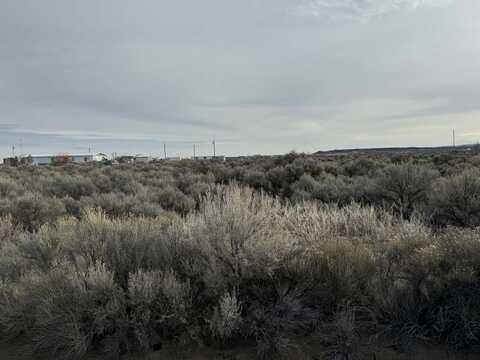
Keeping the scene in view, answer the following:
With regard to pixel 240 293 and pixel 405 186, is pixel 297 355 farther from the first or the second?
pixel 405 186

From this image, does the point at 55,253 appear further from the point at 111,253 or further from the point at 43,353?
the point at 43,353

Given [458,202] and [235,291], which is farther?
[458,202]

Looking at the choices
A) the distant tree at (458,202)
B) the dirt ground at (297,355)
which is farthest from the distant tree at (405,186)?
the dirt ground at (297,355)

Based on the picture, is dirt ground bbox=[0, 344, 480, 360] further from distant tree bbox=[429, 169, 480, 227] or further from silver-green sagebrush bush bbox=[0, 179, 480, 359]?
distant tree bbox=[429, 169, 480, 227]

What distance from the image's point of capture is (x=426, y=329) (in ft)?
12.6

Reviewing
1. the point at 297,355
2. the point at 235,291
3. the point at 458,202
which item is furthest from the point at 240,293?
Answer: the point at 458,202

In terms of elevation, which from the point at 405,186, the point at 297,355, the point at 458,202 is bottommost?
the point at 297,355

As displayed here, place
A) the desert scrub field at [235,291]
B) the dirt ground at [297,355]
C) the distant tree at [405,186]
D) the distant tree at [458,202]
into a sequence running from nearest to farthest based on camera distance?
1. the dirt ground at [297,355]
2. the desert scrub field at [235,291]
3. the distant tree at [458,202]
4. the distant tree at [405,186]

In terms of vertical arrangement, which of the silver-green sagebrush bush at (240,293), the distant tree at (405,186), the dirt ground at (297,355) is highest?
the distant tree at (405,186)

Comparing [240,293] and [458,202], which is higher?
[458,202]

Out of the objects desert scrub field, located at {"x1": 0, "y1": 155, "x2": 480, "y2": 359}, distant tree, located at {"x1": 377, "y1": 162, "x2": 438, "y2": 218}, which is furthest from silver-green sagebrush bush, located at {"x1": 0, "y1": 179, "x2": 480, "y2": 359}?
distant tree, located at {"x1": 377, "y1": 162, "x2": 438, "y2": 218}

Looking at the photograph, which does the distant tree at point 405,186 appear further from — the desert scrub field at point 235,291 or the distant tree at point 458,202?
the desert scrub field at point 235,291

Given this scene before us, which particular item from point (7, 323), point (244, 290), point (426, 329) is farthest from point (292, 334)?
point (7, 323)

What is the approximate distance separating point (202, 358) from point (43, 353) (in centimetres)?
158
